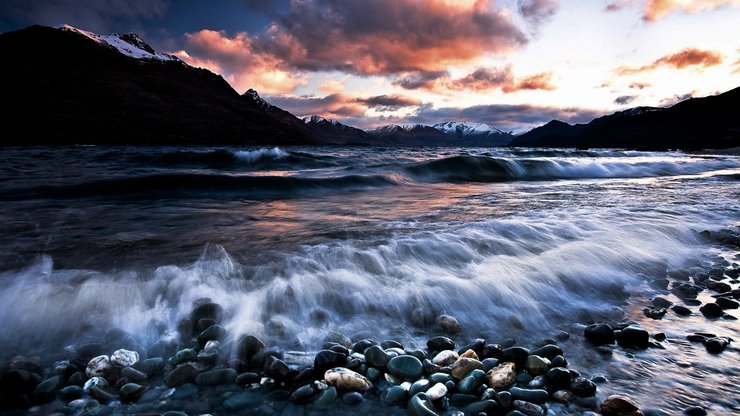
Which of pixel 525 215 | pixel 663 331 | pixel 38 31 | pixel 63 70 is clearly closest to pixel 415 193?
pixel 525 215

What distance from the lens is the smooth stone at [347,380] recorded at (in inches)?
75.4

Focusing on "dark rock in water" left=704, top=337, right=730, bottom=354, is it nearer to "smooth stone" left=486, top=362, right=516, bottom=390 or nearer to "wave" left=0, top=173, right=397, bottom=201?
"smooth stone" left=486, top=362, right=516, bottom=390

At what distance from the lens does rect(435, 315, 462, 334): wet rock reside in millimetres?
2619

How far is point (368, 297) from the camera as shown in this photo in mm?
2980

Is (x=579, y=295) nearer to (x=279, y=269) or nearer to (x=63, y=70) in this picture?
(x=279, y=269)

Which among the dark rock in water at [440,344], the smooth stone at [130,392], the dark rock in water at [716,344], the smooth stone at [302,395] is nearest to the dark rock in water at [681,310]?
the dark rock in water at [716,344]

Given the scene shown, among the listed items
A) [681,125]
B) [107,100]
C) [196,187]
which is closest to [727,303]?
[196,187]

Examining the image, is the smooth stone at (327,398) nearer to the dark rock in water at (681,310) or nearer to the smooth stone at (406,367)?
the smooth stone at (406,367)

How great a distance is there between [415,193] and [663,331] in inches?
297

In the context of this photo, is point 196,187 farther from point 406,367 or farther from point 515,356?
point 515,356

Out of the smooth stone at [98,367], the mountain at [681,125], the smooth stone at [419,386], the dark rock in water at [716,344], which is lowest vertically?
the dark rock in water at [716,344]

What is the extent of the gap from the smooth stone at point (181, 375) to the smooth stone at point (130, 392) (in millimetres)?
122

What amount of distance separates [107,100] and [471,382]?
14613cm

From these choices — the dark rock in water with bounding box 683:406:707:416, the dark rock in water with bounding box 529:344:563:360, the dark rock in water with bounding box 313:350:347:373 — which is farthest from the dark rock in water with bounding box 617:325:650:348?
the dark rock in water with bounding box 313:350:347:373
